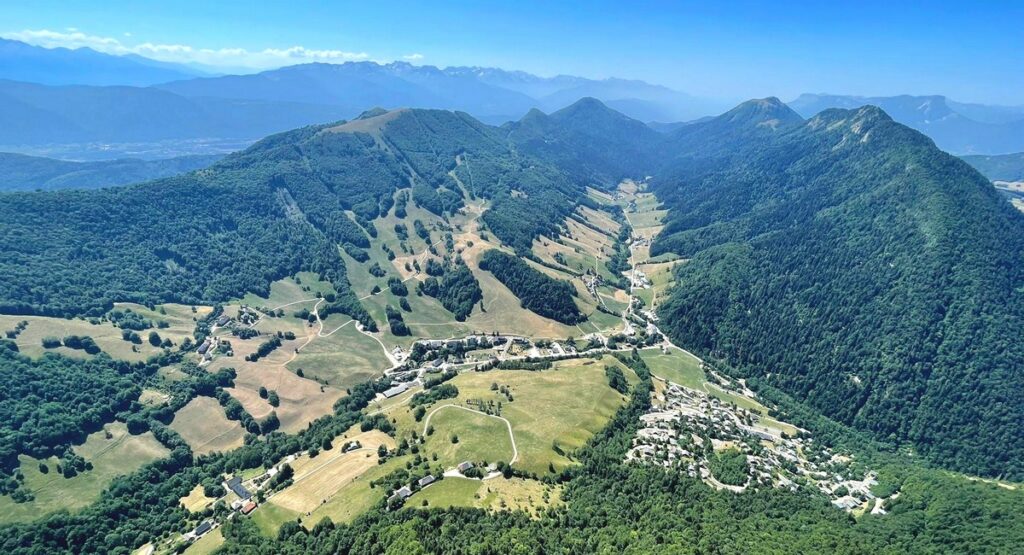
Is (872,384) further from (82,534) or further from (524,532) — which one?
(82,534)

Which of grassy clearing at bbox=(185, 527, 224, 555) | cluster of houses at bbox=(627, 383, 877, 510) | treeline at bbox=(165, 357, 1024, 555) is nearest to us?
treeline at bbox=(165, 357, 1024, 555)

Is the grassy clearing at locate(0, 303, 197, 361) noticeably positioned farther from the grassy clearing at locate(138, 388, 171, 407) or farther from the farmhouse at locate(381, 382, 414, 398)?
the farmhouse at locate(381, 382, 414, 398)

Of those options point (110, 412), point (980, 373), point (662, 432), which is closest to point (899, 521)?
point (662, 432)

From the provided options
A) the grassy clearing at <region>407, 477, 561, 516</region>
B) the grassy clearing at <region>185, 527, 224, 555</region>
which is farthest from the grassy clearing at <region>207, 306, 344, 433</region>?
the grassy clearing at <region>407, 477, 561, 516</region>

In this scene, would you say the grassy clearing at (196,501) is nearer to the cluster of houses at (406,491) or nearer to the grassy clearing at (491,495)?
the cluster of houses at (406,491)

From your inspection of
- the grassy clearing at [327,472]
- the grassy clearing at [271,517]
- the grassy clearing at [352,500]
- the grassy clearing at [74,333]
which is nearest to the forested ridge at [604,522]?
the grassy clearing at [271,517]


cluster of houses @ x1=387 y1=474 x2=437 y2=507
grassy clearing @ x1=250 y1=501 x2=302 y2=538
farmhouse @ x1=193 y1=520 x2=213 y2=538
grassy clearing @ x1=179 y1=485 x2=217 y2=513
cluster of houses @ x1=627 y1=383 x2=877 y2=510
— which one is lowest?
grassy clearing @ x1=179 y1=485 x2=217 y2=513

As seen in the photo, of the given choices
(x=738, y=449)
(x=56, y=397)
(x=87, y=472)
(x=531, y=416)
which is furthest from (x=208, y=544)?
(x=738, y=449)

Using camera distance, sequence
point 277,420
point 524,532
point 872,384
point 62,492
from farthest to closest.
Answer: point 872,384
point 277,420
point 62,492
point 524,532
